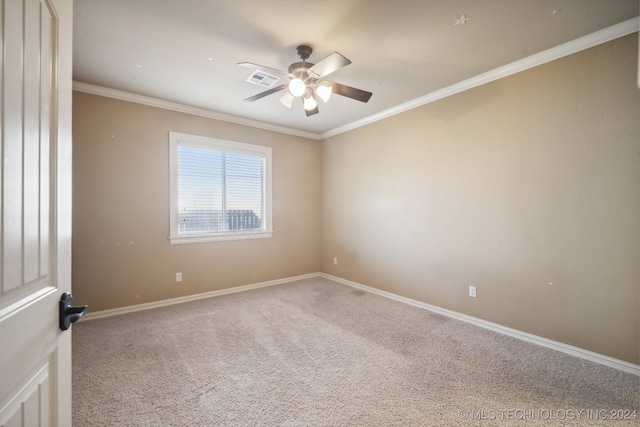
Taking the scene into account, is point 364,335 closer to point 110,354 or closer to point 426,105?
point 110,354

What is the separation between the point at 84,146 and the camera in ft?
10.3

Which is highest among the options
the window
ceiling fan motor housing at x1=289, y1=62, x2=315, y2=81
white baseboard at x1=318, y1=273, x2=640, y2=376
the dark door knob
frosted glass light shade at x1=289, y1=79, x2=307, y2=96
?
ceiling fan motor housing at x1=289, y1=62, x2=315, y2=81

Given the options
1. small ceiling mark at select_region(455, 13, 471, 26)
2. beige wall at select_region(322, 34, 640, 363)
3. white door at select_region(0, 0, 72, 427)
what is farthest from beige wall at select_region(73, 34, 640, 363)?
white door at select_region(0, 0, 72, 427)

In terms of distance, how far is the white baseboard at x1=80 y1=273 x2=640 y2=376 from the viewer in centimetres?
226

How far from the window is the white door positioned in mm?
3028

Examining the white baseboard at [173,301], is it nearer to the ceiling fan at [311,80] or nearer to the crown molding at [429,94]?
the crown molding at [429,94]

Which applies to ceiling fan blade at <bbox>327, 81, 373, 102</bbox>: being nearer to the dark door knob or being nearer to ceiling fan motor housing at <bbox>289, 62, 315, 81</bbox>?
ceiling fan motor housing at <bbox>289, 62, 315, 81</bbox>

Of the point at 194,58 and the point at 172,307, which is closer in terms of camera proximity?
the point at 194,58

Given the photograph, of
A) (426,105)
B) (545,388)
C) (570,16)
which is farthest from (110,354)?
(570,16)

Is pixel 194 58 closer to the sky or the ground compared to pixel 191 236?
closer to the sky

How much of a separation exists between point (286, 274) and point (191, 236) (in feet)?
5.57

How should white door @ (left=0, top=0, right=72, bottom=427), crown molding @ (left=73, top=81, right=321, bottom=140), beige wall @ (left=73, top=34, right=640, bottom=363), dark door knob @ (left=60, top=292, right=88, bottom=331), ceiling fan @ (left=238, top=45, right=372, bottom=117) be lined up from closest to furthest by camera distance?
white door @ (left=0, top=0, right=72, bottom=427) < dark door knob @ (left=60, top=292, right=88, bottom=331) < ceiling fan @ (left=238, top=45, right=372, bottom=117) < beige wall @ (left=73, top=34, right=640, bottom=363) < crown molding @ (left=73, top=81, right=321, bottom=140)

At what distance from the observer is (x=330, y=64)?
2107 millimetres

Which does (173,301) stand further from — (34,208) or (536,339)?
(536,339)
